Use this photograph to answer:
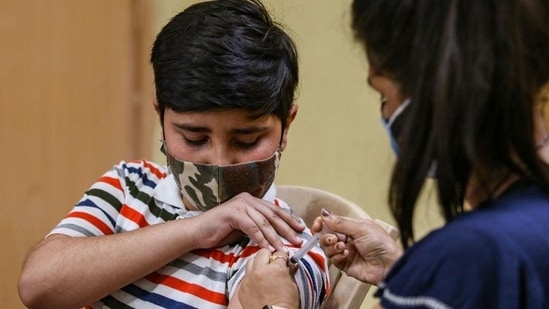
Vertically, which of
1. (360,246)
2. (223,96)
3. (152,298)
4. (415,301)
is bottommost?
(152,298)

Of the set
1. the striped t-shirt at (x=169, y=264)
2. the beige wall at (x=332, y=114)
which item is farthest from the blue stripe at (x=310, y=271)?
the beige wall at (x=332, y=114)

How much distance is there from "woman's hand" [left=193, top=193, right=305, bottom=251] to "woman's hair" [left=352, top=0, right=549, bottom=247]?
0.39 meters

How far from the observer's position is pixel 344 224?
46.6 inches

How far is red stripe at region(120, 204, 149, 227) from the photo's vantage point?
4.31 ft

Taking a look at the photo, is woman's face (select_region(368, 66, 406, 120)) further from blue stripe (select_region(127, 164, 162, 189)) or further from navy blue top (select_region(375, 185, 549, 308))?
blue stripe (select_region(127, 164, 162, 189))

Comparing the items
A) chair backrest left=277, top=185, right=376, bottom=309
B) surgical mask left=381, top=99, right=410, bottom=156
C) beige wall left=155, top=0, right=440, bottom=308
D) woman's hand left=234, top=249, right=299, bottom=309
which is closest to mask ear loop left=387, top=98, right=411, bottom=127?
surgical mask left=381, top=99, right=410, bottom=156

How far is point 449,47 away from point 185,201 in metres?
0.67

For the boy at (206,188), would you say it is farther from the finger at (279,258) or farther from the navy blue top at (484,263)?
the navy blue top at (484,263)

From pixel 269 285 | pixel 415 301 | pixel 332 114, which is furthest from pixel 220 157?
pixel 332 114

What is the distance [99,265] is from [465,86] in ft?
2.27

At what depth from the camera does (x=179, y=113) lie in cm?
121

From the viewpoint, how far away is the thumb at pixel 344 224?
1169mm

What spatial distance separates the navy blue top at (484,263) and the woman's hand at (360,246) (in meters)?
0.39

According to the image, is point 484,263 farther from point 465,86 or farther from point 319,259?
point 319,259
